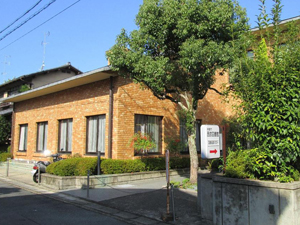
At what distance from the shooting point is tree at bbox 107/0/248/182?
8.95 m

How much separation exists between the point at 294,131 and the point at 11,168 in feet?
56.6

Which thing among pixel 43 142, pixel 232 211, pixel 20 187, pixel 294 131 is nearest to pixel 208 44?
pixel 294 131

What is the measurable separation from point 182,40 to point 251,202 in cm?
633

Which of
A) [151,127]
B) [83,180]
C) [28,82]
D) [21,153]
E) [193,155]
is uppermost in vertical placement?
[28,82]

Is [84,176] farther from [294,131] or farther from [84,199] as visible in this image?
[294,131]

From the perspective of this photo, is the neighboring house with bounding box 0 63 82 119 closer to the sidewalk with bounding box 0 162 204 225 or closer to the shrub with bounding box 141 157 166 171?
the sidewalk with bounding box 0 162 204 225

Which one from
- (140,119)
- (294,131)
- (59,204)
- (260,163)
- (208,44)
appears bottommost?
(59,204)

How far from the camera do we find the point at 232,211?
18.6 ft

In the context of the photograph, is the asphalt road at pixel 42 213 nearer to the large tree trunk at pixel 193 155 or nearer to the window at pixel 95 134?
the large tree trunk at pixel 193 155

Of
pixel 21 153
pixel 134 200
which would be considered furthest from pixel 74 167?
pixel 21 153

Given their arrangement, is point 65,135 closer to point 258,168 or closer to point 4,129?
point 4,129

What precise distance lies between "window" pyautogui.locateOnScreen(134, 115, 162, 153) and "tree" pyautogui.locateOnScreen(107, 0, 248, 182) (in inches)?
145

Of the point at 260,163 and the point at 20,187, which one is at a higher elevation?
the point at 260,163

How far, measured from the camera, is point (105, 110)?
528 inches
